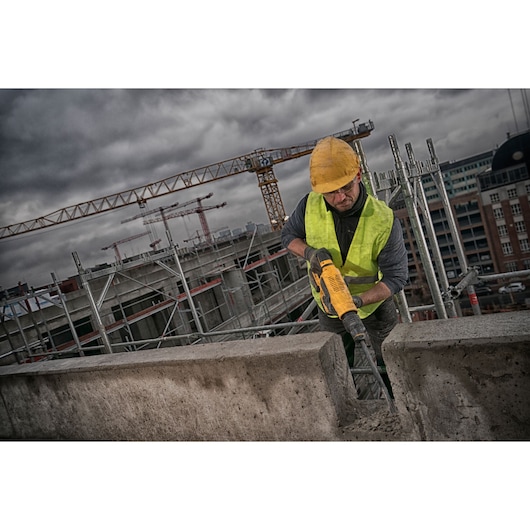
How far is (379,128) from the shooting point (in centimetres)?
357

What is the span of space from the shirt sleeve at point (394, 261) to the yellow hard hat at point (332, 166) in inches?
18.6

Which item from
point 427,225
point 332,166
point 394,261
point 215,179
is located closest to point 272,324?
point 215,179

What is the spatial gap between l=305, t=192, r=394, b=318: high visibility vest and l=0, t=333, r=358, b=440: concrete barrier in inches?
27.0

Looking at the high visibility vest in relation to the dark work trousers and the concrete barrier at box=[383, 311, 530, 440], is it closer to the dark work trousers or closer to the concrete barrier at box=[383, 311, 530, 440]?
the dark work trousers

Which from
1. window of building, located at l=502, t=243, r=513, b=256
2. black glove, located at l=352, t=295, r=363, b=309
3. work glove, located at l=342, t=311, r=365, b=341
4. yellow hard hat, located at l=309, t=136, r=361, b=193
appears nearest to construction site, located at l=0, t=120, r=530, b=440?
work glove, located at l=342, t=311, r=365, b=341

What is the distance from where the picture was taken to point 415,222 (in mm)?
3629

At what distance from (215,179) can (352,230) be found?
2.05 meters

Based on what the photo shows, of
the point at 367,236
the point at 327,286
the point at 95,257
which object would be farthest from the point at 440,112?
the point at 95,257

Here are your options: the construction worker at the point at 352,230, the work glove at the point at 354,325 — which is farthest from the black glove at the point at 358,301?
→ the work glove at the point at 354,325

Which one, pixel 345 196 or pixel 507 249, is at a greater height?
pixel 345 196

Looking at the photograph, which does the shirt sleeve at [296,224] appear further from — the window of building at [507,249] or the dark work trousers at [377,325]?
the window of building at [507,249]

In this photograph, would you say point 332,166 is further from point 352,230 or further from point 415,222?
point 415,222

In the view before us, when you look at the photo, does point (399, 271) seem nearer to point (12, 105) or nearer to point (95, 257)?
point (12, 105)

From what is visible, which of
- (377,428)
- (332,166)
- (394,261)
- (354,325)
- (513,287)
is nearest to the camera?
(377,428)
